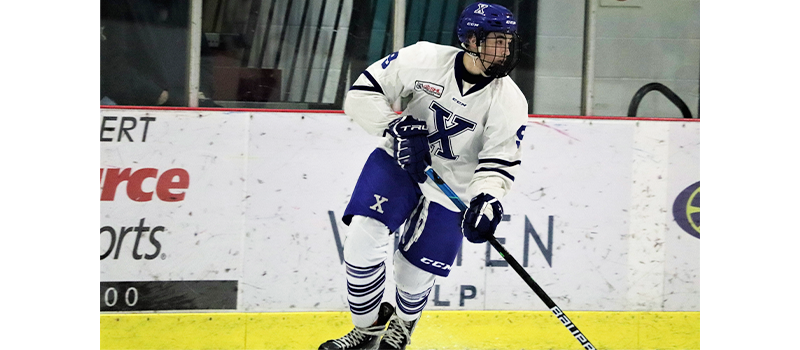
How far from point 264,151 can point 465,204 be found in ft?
3.47

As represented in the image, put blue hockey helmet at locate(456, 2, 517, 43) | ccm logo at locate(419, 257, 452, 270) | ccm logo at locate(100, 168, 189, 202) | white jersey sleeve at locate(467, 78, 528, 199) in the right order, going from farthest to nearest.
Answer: ccm logo at locate(100, 168, 189, 202), ccm logo at locate(419, 257, 452, 270), white jersey sleeve at locate(467, 78, 528, 199), blue hockey helmet at locate(456, 2, 517, 43)

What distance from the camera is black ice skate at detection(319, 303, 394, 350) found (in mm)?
2549

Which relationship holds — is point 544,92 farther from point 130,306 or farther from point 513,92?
point 130,306

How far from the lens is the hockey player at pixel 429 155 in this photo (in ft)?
7.75

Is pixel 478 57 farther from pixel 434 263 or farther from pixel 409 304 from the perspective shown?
pixel 409 304

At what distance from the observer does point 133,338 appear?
315 cm

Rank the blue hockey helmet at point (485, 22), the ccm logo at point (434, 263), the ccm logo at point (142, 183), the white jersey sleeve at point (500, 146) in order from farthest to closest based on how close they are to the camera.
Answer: the ccm logo at point (142, 183) → the ccm logo at point (434, 263) → the white jersey sleeve at point (500, 146) → the blue hockey helmet at point (485, 22)

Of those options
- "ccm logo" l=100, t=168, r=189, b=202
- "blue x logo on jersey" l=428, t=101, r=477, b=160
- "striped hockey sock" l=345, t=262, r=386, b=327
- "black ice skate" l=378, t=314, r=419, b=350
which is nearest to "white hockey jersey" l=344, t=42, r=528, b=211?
"blue x logo on jersey" l=428, t=101, r=477, b=160

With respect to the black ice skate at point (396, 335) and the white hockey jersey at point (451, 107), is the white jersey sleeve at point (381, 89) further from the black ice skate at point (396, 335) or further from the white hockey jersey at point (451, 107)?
the black ice skate at point (396, 335)

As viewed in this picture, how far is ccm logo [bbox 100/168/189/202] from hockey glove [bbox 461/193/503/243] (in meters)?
1.41

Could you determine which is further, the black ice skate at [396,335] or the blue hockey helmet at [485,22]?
the black ice skate at [396,335]

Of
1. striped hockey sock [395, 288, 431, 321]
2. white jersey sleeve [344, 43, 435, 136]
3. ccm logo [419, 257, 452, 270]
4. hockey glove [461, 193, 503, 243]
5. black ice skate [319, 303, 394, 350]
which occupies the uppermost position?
white jersey sleeve [344, 43, 435, 136]

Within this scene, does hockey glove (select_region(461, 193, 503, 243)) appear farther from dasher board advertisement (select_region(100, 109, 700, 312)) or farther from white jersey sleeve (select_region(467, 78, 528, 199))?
dasher board advertisement (select_region(100, 109, 700, 312))

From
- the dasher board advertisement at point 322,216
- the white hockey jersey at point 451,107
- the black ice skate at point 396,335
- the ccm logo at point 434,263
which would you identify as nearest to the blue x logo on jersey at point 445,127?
the white hockey jersey at point 451,107
